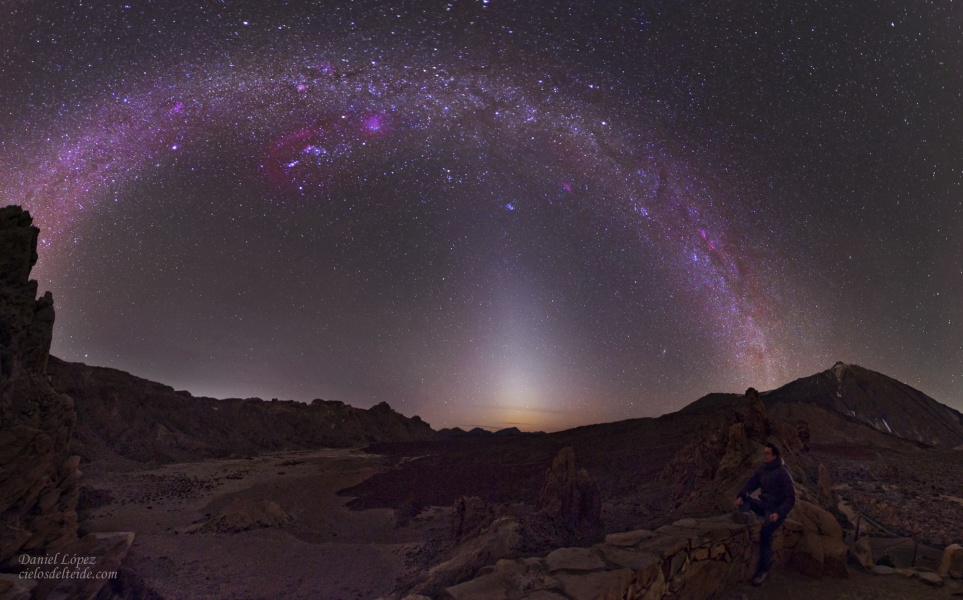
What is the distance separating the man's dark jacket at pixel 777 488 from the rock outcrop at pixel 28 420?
1202 cm

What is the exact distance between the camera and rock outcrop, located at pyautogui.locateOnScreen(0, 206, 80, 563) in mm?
7879

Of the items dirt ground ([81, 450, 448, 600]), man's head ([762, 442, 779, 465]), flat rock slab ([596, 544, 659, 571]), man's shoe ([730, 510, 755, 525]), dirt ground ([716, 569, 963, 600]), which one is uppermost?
man's head ([762, 442, 779, 465])

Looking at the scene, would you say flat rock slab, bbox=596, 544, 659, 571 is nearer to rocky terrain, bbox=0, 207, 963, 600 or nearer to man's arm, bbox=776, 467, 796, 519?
rocky terrain, bbox=0, 207, 963, 600

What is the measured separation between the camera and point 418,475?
3238 centimetres

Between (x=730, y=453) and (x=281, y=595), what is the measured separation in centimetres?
1272

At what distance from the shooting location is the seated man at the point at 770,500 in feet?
22.9

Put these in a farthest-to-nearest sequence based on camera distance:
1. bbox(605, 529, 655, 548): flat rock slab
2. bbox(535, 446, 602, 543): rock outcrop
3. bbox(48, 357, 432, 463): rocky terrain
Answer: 1. bbox(48, 357, 432, 463): rocky terrain
2. bbox(535, 446, 602, 543): rock outcrop
3. bbox(605, 529, 655, 548): flat rock slab

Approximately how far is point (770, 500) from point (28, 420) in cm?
1296

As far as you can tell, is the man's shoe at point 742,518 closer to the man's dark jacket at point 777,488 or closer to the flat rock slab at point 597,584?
the man's dark jacket at point 777,488

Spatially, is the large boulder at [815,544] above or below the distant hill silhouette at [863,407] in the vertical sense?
below

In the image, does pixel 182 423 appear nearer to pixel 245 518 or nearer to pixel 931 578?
pixel 245 518

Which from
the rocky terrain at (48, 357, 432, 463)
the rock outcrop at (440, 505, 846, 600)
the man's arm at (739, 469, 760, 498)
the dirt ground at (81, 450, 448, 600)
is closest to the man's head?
the man's arm at (739, 469, 760, 498)

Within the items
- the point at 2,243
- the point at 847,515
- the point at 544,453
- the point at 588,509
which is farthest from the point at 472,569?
the point at 544,453

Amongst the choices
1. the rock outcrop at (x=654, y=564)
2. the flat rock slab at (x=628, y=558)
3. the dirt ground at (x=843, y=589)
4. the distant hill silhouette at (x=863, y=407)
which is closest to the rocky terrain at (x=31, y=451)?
the rock outcrop at (x=654, y=564)
